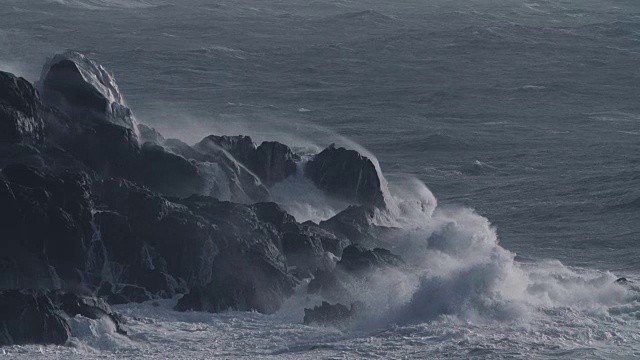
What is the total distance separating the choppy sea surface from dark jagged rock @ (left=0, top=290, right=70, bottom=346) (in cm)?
38

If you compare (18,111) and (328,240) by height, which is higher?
(18,111)

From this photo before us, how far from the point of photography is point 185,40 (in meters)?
97.0

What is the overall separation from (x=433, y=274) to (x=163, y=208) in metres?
7.63

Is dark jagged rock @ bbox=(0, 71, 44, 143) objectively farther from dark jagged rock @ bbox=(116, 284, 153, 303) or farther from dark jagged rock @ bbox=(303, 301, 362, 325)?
dark jagged rock @ bbox=(303, 301, 362, 325)

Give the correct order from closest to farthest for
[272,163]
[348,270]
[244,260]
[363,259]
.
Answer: [244,260], [348,270], [363,259], [272,163]

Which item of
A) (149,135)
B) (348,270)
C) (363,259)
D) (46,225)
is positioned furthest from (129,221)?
(149,135)

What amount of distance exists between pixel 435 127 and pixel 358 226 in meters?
24.1

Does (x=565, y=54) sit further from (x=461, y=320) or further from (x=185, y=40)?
(x=461, y=320)

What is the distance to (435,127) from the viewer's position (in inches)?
2817

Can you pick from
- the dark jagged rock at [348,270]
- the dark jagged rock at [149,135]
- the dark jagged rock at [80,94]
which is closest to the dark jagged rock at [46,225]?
the dark jagged rock at [80,94]

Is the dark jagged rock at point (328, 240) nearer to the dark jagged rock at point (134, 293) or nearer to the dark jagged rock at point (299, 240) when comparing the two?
the dark jagged rock at point (299, 240)

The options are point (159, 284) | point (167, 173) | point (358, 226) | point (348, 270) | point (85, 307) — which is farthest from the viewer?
point (358, 226)

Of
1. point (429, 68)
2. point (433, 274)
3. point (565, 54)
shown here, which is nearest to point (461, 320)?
point (433, 274)

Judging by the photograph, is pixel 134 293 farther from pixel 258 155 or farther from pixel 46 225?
pixel 258 155
